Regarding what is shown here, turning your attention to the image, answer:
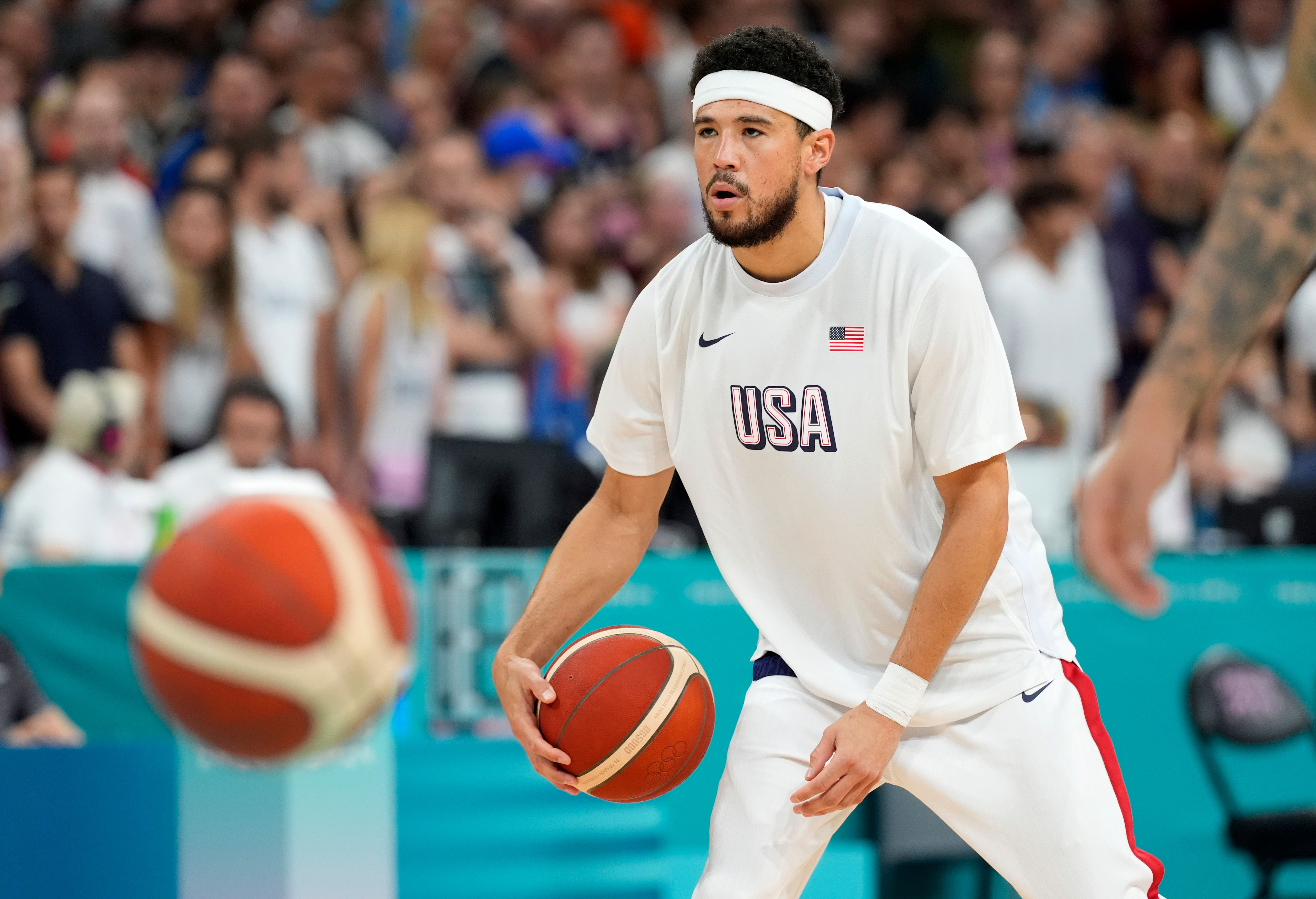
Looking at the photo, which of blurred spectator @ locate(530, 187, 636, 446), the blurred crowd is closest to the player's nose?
the blurred crowd

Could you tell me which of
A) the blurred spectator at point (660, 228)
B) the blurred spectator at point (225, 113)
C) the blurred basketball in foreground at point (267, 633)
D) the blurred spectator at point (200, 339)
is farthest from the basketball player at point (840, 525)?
the blurred spectator at point (225, 113)

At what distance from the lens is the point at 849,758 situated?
3350 millimetres

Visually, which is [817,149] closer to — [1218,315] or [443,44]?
[1218,315]

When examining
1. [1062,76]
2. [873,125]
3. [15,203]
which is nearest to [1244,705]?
[873,125]

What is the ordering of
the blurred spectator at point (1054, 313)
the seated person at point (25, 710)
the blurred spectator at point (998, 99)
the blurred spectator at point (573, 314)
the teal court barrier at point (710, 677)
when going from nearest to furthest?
1. the teal court barrier at point (710, 677)
2. the seated person at point (25, 710)
3. the blurred spectator at point (573, 314)
4. the blurred spectator at point (1054, 313)
5. the blurred spectator at point (998, 99)

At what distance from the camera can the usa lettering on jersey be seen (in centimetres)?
357

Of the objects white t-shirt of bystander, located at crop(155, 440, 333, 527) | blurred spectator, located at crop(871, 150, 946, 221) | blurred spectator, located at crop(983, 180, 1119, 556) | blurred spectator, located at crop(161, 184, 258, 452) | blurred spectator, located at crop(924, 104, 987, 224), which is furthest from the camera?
blurred spectator, located at crop(924, 104, 987, 224)

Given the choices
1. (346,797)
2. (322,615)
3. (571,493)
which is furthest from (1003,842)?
(571,493)

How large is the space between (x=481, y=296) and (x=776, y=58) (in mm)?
4819

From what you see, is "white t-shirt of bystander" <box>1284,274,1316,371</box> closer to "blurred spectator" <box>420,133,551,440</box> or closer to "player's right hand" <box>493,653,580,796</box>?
"blurred spectator" <box>420,133,551,440</box>

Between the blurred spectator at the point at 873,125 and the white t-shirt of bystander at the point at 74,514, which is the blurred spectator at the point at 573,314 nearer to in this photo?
the white t-shirt of bystander at the point at 74,514

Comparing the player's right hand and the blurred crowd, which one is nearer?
the player's right hand

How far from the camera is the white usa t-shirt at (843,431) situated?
347 cm

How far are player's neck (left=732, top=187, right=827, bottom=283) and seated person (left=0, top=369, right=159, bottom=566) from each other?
13.2ft
